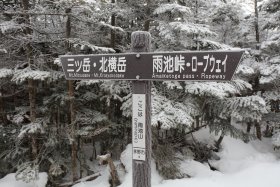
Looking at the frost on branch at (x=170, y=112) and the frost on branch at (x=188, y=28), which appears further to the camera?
the frost on branch at (x=188, y=28)

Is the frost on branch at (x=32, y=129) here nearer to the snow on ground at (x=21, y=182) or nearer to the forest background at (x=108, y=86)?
the forest background at (x=108, y=86)

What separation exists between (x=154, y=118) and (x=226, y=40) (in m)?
6.13

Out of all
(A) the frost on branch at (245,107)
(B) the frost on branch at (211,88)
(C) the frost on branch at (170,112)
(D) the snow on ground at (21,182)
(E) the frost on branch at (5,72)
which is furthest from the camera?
(A) the frost on branch at (245,107)

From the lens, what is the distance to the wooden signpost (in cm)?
241

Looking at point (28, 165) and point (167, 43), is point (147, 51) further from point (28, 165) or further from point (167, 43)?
point (28, 165)

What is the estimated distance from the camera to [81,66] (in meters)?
3.10

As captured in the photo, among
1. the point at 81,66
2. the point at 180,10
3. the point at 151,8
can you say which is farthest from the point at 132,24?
the point at 81,66

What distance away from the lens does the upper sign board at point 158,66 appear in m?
2.38

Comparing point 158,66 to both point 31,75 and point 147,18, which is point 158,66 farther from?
point 147,18

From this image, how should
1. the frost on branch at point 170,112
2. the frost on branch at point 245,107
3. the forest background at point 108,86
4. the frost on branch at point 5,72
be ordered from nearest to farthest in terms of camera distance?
the frost on branch at point 170,112 < the frost on branch at point 5,72 < the forest background at point 108,86 < the frost on branch at point 245,107

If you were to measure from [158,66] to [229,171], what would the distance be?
8.40 metres

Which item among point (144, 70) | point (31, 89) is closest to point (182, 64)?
point (144, 70)

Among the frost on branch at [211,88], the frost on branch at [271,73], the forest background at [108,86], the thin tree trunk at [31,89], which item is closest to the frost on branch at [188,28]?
the forest background at [108,86]

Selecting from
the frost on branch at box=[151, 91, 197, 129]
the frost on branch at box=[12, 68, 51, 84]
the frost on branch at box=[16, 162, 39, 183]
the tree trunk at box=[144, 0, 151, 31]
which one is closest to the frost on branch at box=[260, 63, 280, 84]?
the frost on branch at box=[151, 91, 197, 129]
